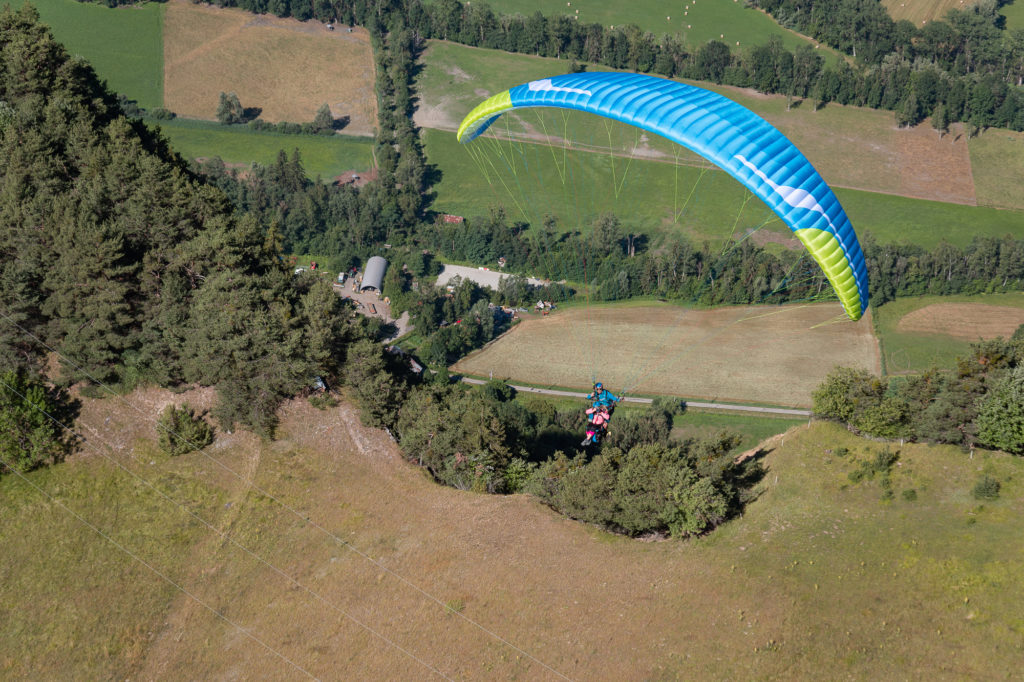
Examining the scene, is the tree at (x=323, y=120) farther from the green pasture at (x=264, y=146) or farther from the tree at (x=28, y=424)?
the tree at (x=28, y=424)

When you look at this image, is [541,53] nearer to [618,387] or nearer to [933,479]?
[618,387]

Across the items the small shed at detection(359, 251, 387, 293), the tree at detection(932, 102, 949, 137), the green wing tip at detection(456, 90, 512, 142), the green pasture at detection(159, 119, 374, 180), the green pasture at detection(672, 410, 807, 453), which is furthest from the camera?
the tree at detection(932, 102, 949, 137)

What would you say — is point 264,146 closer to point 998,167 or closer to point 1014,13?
point 998,167

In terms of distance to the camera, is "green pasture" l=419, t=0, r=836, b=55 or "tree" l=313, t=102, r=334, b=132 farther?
"green pasture" l=419, t=0, r=836, b=55

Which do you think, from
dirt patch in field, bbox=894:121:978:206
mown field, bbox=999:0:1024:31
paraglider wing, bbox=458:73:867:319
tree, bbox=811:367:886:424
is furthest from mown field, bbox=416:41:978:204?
paraglider wing, bbox=458:73:867:319

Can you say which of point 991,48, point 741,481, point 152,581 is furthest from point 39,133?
point 991,48

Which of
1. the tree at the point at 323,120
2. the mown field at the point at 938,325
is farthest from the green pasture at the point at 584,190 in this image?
the mown field at the point at 938,325

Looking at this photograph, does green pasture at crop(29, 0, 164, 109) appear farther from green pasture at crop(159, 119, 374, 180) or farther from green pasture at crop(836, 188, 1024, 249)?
green pasture at crop(836, 188, 1024, 249)

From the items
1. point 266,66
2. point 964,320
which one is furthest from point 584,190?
point 266,66
